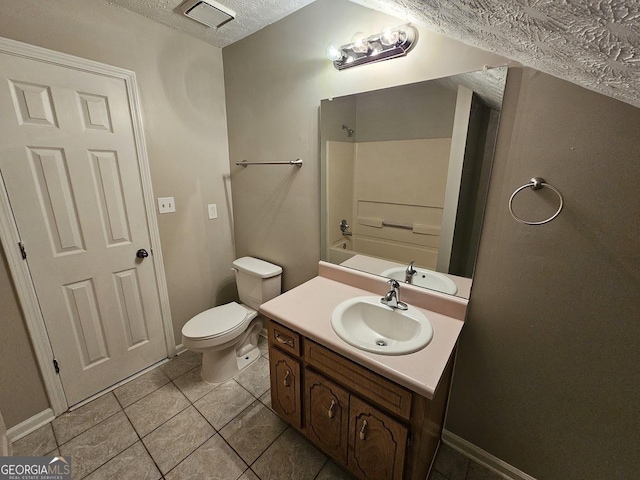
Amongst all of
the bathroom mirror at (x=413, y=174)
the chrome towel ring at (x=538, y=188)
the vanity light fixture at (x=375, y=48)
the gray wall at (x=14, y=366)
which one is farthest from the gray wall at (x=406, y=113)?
the gray wall at (x=14, y=366)

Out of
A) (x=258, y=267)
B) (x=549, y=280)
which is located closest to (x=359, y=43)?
(x=549, y=280)

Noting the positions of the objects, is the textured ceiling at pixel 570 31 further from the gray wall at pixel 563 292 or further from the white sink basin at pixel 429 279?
the white sink basin at pixel 429 279

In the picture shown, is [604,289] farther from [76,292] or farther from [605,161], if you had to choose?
[76,292]

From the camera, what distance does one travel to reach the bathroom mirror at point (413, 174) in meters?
1.11

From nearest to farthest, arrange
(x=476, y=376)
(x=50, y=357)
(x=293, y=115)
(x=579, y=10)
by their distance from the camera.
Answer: (x=579, y=10) → (x=476, y=376) → (x=50, y=357) → (x=293, y=115)

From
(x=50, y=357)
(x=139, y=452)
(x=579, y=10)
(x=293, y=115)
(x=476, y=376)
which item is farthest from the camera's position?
(x=293, y=115)

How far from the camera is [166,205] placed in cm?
185

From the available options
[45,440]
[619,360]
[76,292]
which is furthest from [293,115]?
[45,440]

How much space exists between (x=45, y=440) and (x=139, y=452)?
0.55 metres

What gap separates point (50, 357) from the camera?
1.50 m

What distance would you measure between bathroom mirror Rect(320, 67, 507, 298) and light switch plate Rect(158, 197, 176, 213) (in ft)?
3.65

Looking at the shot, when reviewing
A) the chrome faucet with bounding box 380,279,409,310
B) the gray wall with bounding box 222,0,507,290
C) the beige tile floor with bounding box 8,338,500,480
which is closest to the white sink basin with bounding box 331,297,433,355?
the chrome faucet with bounding box 380,279,409,310

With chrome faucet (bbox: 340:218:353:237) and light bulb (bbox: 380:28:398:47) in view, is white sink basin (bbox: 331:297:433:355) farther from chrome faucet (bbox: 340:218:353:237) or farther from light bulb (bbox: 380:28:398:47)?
light bulb (bbox: 380:28:398:47)

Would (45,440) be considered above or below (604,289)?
below
